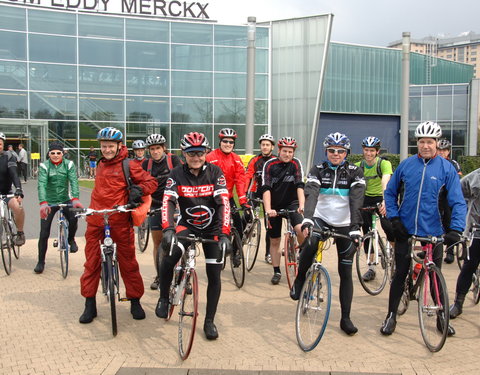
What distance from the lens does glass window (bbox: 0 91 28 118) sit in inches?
1190

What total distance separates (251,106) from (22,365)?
1858 cm

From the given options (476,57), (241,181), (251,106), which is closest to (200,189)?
(241,181)

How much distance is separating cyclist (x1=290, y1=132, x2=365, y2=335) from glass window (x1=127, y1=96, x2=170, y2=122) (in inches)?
1103

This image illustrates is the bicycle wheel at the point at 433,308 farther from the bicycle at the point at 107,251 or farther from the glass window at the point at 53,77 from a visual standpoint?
the glass window at the point at 53,77

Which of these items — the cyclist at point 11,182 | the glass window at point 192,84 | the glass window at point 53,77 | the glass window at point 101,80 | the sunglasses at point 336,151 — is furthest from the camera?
the glass window at point 192,84

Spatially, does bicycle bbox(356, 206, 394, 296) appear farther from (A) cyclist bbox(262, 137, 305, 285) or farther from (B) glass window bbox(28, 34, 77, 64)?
(B) glass window bbox(28, 34, 77, 64)

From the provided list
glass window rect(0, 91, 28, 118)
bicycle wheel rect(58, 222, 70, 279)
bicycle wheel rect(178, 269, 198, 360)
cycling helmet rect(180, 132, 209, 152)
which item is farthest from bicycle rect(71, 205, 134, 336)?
glass window rect(0, 91, 28, 118)

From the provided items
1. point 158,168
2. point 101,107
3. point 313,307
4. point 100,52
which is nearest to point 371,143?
point 158,168

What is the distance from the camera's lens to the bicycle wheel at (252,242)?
8203 mm

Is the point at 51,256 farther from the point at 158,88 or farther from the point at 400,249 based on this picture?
the point at 158,88

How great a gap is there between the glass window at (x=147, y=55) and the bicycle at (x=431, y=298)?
96.8 ft

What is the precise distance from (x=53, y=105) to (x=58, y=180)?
25.3 m

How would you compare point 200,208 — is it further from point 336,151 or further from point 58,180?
point 58,180

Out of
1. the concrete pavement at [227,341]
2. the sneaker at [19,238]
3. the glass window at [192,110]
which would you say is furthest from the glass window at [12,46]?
the concrete pavement at [227,341]
